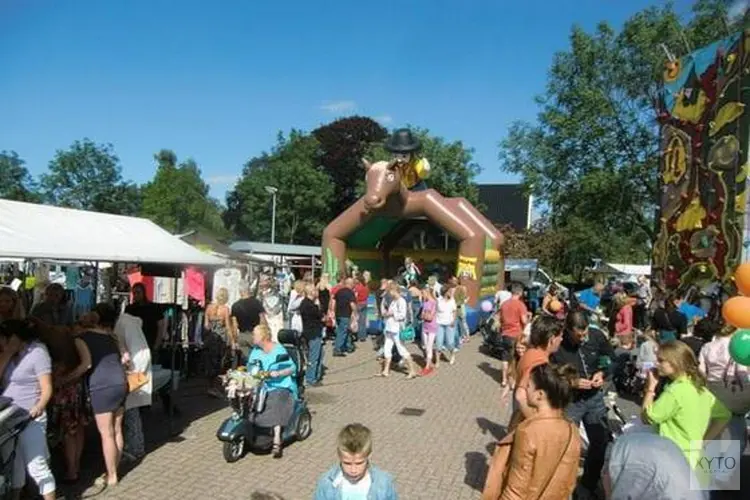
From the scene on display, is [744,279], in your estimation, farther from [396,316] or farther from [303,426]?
[396,316]

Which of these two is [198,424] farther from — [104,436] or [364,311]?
[364,311]

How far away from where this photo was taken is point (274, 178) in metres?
43.0

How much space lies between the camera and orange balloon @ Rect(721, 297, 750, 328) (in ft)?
16.3

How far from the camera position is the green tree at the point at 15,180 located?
49500 mm

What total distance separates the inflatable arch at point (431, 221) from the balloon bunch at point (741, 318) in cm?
1116

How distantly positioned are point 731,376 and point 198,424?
550cm

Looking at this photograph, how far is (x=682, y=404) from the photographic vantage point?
13.0 feet

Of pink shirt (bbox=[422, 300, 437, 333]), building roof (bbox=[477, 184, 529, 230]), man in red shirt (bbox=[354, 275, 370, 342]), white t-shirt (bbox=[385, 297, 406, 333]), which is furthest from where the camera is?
Result: building roof (bbox=[477, 184, 529, 230])

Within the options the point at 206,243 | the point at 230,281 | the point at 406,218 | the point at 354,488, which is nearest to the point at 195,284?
the point at 230,281

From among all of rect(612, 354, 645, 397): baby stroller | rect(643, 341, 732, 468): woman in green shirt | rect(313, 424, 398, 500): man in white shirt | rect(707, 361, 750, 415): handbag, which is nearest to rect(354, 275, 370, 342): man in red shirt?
rect(612, 354, 645, 397): baby stroller

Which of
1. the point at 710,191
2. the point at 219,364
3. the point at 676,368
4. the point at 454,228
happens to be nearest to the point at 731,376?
the point at 676,368

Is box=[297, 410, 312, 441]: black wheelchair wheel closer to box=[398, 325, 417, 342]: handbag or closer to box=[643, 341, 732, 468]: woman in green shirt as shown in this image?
box=[643, 341, 732, 468]: woman in green shirt

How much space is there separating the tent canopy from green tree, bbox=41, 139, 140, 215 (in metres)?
43.5

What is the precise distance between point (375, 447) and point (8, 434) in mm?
3608
